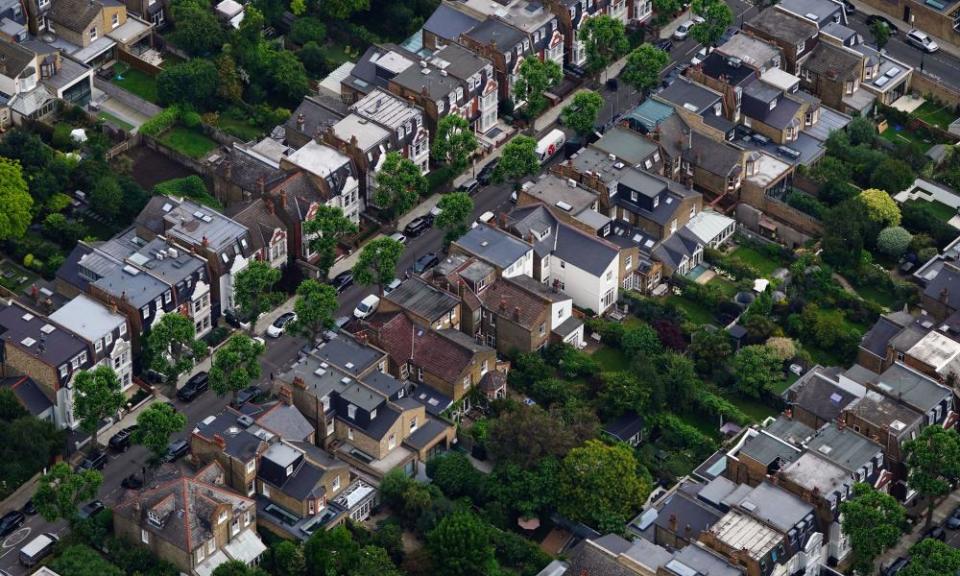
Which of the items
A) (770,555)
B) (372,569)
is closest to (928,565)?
(770,555)

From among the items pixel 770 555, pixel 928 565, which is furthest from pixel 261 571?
pixel 928 565

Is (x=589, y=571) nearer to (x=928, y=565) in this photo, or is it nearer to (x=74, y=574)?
(x=928, y=565)

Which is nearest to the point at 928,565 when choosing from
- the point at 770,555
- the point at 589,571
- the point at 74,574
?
the point at 770,555

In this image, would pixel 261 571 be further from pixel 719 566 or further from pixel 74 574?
pixel 719 566

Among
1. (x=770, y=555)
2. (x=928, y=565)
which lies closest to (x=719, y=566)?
(x=770, y=555)

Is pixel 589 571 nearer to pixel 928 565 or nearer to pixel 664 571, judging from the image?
pixel 664 571

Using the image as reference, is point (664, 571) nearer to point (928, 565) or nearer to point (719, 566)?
point (719, 566)
